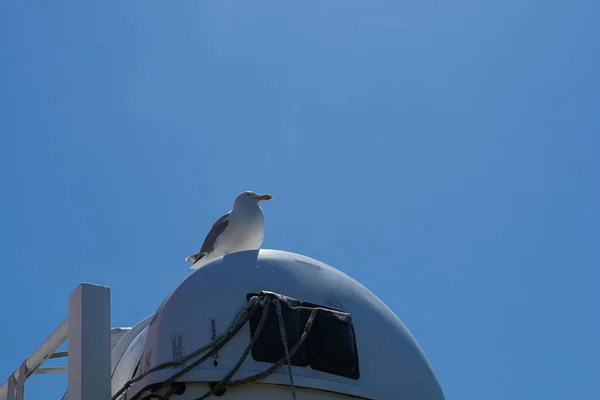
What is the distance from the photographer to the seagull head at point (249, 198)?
6870 millimetres

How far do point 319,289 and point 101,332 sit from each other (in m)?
1.27

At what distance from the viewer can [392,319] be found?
5480 millimetres

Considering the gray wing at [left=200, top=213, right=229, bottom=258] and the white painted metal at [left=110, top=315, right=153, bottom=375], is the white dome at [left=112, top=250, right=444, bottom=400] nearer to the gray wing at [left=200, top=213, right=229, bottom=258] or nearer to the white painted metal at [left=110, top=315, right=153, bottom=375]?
the white painted metal at [left=110, top=315, right=153, bottom=375]

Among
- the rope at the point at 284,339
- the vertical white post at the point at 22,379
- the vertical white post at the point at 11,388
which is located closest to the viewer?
the rope at the point at 284,339

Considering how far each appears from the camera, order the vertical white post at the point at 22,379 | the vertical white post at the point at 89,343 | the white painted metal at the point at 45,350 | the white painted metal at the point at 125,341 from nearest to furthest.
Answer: the vertical white post at the point at 89,343
the white painted metal at the point at 45,350
the vertical white post at the point at 22,379
the white painted metal at the point at 125,341

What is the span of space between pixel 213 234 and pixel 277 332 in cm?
207

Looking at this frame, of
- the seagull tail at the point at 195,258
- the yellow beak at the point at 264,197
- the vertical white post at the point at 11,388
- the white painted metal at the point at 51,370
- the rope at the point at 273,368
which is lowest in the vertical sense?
the rope at the point at 273,368

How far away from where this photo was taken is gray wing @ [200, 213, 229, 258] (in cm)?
665

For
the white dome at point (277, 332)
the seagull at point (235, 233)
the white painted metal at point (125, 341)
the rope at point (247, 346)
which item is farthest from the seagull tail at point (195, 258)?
the rope at point (247, 346)

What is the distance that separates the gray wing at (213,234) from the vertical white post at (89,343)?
1578mm

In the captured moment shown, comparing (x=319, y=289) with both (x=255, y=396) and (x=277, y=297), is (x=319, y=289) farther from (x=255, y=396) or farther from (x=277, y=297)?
(x=255, y=396)

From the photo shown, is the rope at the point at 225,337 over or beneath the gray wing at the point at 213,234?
beneath

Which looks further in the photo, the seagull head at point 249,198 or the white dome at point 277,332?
the seagull head at point 249,198

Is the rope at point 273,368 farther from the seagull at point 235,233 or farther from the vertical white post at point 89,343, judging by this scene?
the seagull at point 235,233
